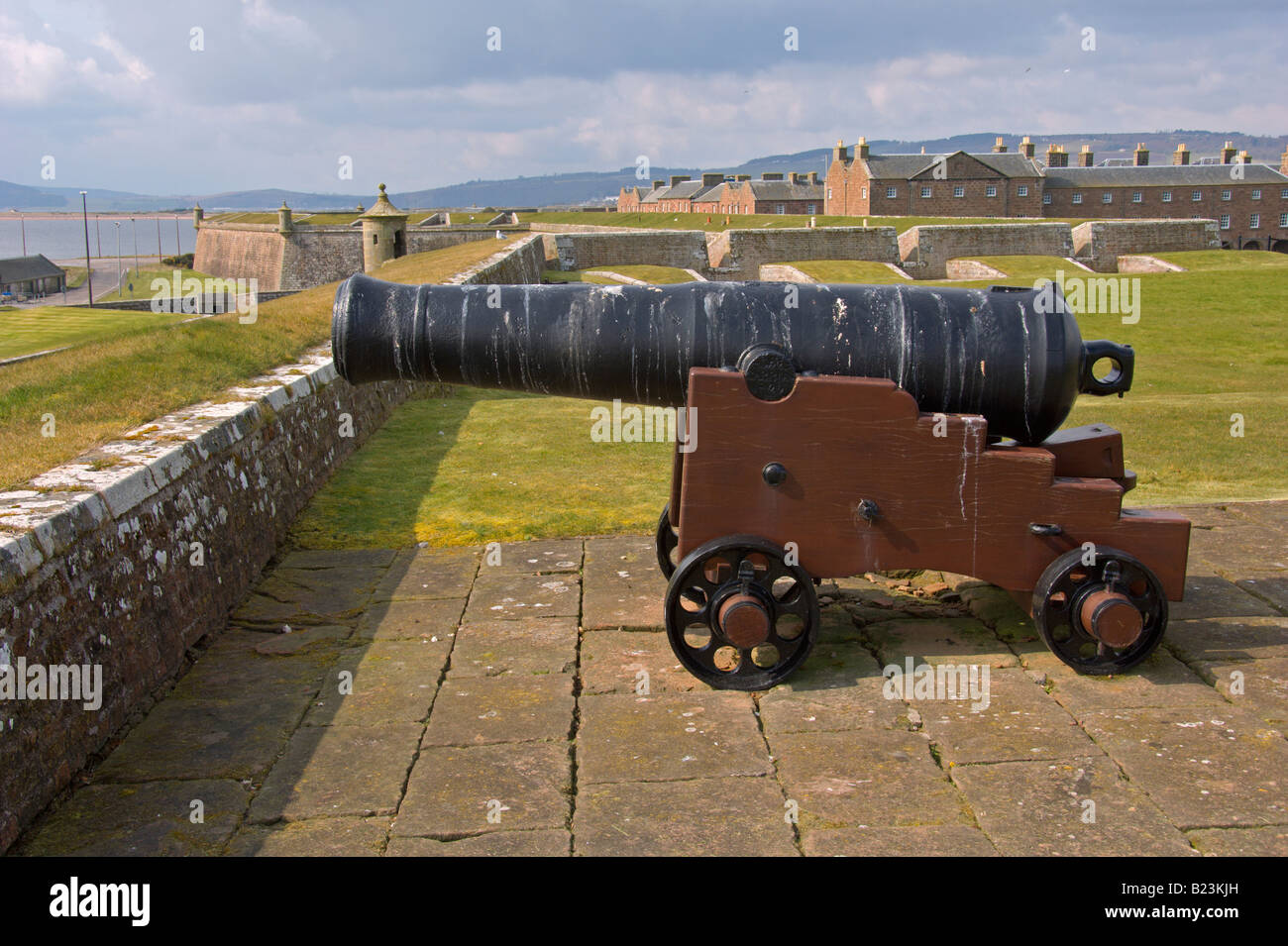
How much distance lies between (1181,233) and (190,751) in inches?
1637

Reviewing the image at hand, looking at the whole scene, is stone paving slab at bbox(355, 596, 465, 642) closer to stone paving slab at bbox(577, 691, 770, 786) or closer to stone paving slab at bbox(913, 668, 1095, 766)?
stone paving slab at bbox(577, 691, 770, 786)

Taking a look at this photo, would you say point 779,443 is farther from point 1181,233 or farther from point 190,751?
point 1181,233

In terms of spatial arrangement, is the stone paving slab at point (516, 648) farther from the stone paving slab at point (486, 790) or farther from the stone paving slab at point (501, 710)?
the stone paving slab at point (486, 790)

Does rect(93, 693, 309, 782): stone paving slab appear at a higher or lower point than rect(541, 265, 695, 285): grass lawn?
lower

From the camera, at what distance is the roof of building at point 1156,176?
61.7m

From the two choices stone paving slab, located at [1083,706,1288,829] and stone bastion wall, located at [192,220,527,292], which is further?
stone bastion wall, located at [192,220,527,292]

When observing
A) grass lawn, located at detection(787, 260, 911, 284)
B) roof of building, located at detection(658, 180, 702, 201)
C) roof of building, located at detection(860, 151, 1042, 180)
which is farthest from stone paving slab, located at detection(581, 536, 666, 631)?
roof of building, located at detection(658, 180, 702, 201)

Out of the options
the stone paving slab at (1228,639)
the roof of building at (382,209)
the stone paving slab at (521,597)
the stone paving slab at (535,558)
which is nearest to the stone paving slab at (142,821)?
the stone paving slab at (521,597)

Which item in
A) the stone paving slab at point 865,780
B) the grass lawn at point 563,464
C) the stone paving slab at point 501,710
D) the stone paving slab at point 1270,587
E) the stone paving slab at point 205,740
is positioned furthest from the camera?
the grass lawn at point 563,464

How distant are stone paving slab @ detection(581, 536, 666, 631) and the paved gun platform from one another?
23 millimetres

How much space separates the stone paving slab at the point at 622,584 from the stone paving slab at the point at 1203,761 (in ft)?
6.23

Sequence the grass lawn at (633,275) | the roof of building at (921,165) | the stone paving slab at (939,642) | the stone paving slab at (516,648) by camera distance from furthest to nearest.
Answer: the roof of building at (921,165)
the grass lawn at (633,275)
the stone paving slab at (939,642)
the stone paving slab at (516,648)

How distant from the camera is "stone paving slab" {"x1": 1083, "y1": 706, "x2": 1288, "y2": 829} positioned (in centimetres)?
313

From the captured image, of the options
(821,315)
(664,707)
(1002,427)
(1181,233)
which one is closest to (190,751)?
(664,707)
